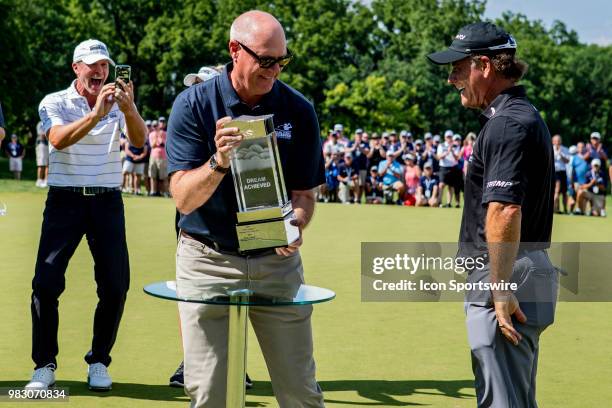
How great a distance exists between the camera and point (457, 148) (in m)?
28.4

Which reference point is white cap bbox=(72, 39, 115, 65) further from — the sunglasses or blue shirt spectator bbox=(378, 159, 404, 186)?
blue shirt spectator bbox=(378, 159, 404, 186)

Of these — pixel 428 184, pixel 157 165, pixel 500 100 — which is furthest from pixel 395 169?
pixel 500 100

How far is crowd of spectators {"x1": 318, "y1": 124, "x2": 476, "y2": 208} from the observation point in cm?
2827

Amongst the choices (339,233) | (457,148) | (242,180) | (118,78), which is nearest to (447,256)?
(242,180)

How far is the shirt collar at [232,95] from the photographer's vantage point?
467 centimetres

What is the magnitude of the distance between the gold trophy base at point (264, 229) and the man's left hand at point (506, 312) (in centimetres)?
89

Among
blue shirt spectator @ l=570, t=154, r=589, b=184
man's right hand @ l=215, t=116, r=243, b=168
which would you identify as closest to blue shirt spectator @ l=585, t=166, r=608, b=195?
blue shirt spectator @ l=570, t=154, r=589, b=184

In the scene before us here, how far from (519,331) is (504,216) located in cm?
52

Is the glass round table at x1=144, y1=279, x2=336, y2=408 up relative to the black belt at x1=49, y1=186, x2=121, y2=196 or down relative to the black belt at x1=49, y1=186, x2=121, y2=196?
down

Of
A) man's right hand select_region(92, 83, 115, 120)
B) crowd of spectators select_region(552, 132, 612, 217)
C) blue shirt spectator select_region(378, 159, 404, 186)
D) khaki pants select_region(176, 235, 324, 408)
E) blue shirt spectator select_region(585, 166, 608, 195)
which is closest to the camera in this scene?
khaki pants select_region(176, 235, 324, 408)

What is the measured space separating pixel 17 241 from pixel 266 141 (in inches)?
514

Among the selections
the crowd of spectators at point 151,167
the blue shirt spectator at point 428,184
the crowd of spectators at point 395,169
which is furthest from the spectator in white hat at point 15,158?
the blue shirt spectator at point 428,184

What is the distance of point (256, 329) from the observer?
4.91 metres

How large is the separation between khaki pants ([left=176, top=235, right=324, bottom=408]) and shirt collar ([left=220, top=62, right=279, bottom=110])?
0.70 m
